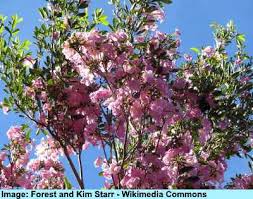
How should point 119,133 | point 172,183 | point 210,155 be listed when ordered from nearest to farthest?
point 172,183
point 119,133
point 210,155

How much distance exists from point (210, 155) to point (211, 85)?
1.09m

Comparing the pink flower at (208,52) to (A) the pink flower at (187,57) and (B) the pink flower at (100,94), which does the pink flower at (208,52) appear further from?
(B) the pink flower at (100,94)

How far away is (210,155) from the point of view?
30.8 feet

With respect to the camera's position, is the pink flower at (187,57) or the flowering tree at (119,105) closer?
the flowering tree at (119,105)

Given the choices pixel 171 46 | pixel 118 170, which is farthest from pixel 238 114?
pixel 118 170

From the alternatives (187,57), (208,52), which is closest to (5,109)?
(187,57)

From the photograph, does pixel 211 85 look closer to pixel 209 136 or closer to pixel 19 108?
pixel 209 136

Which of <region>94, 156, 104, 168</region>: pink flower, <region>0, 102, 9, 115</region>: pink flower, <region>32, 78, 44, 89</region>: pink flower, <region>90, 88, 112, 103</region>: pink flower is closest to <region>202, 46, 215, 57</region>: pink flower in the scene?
<region>90, 88, 112, 103</region>: pink flower

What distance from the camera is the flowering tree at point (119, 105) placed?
329 inches

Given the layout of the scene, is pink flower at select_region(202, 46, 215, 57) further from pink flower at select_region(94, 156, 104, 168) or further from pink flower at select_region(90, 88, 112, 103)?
pink flower at select_region(94, 156, 104, 168)

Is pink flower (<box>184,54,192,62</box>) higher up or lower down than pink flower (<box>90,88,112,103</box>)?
higher up

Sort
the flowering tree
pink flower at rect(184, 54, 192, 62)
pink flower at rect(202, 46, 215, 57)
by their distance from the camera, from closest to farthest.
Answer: the flowering tree < pink flower at rect(202, 46, 215, 57) < pink flower at rect(184, 54, 192, 62)

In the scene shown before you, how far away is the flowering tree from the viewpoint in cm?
836

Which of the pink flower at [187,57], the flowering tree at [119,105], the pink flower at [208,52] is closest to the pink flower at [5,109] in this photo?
the flowering tree at [119,105]
